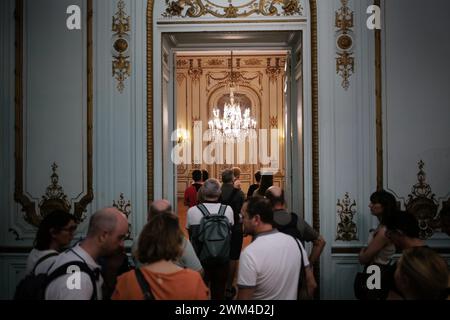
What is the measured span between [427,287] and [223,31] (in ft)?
10.5

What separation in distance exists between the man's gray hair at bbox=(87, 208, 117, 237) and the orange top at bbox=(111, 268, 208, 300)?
1.06 feet

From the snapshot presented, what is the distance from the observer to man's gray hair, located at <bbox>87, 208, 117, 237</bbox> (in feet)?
7.16

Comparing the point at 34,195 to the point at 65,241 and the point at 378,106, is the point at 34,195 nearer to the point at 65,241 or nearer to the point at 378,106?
the point at 65,241

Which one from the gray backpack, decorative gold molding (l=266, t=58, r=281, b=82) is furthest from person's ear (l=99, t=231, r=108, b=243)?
decorative gold molding (l=266, t=58, r=281, b=82)

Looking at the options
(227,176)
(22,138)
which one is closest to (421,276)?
(227,176)

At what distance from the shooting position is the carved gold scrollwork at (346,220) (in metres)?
4.21

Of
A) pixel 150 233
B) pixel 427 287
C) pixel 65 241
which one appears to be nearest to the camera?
pixel 427 287

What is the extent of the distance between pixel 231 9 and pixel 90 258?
299cm

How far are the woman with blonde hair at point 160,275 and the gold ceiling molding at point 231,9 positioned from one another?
2.85 metres

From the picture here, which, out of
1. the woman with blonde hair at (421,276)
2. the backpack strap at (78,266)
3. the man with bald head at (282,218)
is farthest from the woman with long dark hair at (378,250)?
the backpack strap at (78,266)

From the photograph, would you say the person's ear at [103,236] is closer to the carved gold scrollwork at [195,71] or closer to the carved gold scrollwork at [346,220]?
the carved gold scrollwork at [346,220]

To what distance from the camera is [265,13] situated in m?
4.38

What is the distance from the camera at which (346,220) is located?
4.21 metres

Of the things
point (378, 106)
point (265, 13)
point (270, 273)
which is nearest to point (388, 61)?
point (378, 106)
